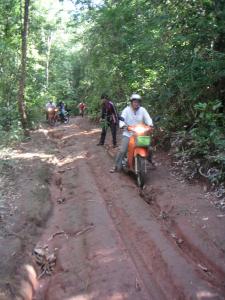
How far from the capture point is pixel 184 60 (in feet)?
31.2

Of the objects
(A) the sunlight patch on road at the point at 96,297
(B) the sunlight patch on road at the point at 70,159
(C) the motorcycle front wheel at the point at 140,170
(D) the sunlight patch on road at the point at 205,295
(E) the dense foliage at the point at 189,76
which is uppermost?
(E) the dense foliage at the point at 189,76

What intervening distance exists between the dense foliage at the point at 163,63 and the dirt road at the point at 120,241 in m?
1.34

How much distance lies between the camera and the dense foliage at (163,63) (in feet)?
28.8

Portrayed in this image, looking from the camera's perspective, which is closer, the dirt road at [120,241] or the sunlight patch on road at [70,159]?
the dirt road at [120,241]

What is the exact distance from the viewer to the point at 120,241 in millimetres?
5766

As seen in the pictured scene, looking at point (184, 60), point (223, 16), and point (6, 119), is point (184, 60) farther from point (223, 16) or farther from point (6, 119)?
point (6, 119)

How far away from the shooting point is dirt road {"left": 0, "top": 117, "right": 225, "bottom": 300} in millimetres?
4570

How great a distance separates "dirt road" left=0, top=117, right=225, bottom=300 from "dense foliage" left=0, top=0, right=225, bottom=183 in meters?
1.34

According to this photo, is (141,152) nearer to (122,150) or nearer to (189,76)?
(122,150)

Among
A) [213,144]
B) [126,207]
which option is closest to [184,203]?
[126,207]

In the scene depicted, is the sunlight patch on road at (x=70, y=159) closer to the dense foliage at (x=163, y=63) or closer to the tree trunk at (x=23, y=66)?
the dense foliage at (x=163, y=63)

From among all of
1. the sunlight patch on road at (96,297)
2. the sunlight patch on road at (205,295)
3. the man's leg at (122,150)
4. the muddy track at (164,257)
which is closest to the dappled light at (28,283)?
the sunlight patch on road at (96,297)

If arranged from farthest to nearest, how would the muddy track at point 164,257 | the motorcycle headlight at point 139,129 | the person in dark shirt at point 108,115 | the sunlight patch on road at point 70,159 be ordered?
1. the person in dark shirt at point 108,115
2. the sunlight patch on road at point 70,159
3. the motorcycle headlight at point 139,129
4. the muddy track at point 164,257

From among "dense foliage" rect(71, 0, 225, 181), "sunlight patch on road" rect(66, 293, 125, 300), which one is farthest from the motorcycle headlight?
"sunlight patch on road" rect(66, 293, 125, 300)
